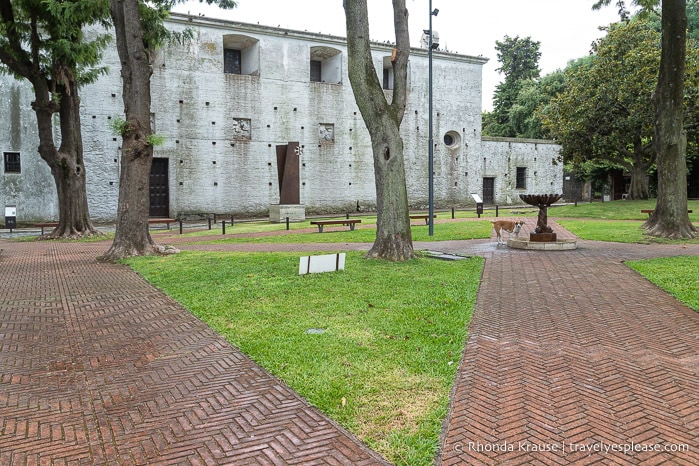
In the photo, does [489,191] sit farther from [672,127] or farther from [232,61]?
[672,127]

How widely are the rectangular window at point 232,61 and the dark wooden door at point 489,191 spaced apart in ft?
62.2

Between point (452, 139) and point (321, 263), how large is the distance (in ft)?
97.2

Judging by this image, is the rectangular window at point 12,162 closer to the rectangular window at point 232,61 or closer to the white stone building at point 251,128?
the white stone building at point 251,128

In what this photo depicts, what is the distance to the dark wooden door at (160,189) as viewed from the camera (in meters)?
29.0

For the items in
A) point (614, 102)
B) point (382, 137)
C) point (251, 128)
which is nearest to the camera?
point (382, 137)

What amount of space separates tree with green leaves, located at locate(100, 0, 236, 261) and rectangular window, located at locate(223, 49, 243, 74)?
19493 millimetres

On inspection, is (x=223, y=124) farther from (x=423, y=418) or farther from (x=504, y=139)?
(x=423, y=418)

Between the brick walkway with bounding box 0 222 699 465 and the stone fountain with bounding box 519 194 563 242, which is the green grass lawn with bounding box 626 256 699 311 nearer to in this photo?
the brick walkway with bounding box 0 222 699 465

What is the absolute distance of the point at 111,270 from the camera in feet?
35.5

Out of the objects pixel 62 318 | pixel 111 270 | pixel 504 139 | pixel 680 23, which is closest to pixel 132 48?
pixel 111 270

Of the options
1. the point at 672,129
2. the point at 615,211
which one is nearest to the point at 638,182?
the point at 615,211

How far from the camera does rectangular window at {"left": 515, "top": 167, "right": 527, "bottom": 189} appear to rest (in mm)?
39284

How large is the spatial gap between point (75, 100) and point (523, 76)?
43.4 m

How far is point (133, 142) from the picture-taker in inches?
492
